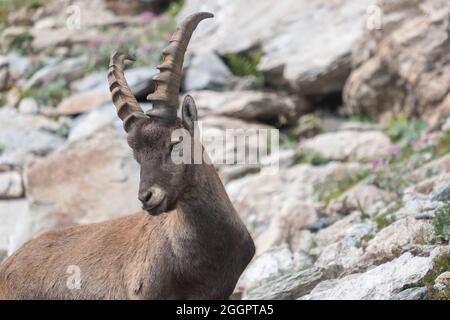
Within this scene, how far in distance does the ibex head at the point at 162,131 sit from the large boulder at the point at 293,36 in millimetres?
10473

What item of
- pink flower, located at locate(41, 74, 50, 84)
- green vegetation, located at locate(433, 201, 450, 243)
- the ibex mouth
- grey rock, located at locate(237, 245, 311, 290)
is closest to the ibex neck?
the ibex mouth

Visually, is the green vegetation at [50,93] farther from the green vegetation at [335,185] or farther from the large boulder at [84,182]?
the green vegetation at [335,185]

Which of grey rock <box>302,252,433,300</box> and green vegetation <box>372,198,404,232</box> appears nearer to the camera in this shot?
grey rock <box>302,252,433,300</box>

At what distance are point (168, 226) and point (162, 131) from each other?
1.10 m

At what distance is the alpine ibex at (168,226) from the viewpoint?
827 cm

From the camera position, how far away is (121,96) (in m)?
8.90

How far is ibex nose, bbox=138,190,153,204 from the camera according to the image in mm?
7949

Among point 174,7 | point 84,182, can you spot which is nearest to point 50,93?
point 84,182

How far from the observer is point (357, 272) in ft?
31.3

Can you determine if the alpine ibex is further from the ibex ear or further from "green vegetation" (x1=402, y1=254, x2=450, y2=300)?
"green vegetation" (x1=402, y1=254, x2=450, y2=300)

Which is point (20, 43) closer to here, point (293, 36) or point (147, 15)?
point (147, 15)

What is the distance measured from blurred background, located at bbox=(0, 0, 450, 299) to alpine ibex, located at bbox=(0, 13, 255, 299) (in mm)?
1218

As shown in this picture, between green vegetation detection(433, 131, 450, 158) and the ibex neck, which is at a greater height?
the ibex neck

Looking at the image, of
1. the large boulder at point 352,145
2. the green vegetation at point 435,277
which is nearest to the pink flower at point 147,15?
the large boulder at point 352,145
